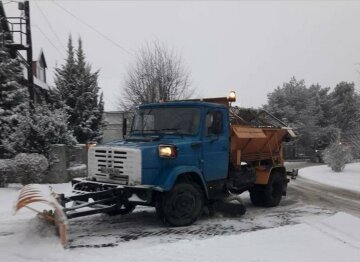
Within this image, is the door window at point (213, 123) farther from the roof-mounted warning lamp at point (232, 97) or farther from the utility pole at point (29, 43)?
the utility pole at point (29, 43)

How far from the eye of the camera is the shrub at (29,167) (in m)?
14.0

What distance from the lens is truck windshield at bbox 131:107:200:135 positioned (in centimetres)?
969

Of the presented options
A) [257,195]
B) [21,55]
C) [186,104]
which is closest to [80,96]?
[21,55]

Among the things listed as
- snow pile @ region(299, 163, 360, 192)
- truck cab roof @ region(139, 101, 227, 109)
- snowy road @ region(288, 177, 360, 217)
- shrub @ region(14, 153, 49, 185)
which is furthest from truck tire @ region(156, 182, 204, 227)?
snow pile @ region(299, 163, 360, 192)

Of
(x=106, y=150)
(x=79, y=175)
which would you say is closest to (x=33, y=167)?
(x=79, y=175)

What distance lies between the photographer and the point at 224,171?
10422mm

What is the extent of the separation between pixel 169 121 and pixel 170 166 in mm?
1204

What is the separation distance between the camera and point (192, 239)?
8.06 m

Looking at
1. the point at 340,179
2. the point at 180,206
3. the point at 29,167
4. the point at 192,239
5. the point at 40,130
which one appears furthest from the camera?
the point at 340,179

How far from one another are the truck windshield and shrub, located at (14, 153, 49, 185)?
5.13 m

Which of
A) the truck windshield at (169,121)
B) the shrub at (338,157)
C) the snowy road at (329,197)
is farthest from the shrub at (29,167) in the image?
the shrub at (338,157)

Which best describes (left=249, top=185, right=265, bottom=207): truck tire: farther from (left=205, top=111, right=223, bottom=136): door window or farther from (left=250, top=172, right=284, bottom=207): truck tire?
(left=205, top=111, right=223, bottom=136): door window

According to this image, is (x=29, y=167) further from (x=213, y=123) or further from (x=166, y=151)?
(x=166, y=151)

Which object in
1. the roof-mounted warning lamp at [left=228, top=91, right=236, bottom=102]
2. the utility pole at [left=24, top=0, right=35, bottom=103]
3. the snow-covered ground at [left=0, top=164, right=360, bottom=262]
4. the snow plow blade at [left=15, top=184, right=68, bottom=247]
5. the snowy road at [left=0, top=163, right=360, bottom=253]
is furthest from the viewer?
the utility pole at [left=24, top=0, right=35, bottom=103]
